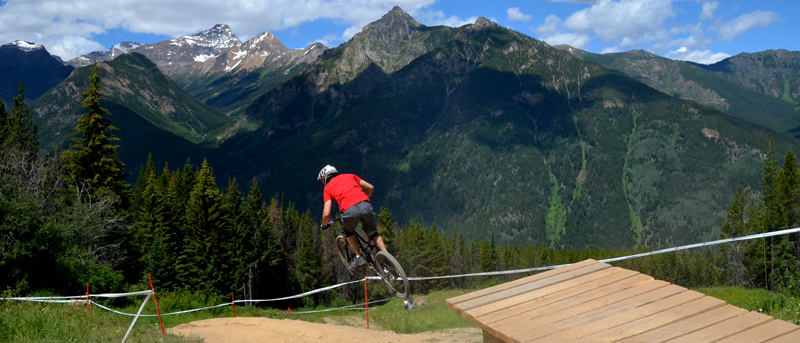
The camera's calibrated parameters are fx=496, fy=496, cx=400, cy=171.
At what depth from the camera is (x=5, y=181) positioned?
71.7 ft

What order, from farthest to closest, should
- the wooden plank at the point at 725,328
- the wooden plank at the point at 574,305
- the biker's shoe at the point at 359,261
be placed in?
the biker's shoe at the point at 359,261, the wooden plank at the point at 574,305, the wooden plank at the point at 725,328

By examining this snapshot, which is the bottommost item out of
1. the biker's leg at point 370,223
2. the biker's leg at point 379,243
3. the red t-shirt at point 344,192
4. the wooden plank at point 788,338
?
the wooden plank at point 788,338

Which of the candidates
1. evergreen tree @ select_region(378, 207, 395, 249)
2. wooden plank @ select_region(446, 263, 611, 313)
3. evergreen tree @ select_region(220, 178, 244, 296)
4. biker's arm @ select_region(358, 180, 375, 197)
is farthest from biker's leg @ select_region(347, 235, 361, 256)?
evergreen tree @ select_region(378, 207, 395, 249)

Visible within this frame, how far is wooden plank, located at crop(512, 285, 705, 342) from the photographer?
6.68 metres

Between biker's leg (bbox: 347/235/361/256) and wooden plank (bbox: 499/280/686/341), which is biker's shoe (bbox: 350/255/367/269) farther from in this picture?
wooden plank (bbox: 499/280/686/341)

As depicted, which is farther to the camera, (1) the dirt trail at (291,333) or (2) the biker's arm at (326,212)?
(1) the dirt trail at (291,333)

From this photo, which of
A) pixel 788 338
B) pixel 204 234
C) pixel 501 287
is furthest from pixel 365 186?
pixel 204 234

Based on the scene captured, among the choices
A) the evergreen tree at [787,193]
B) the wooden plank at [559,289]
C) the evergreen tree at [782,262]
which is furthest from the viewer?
the evergreen tree at [787,193]

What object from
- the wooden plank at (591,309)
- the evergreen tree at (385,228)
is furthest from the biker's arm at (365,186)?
the evergreen tree at (385,228)

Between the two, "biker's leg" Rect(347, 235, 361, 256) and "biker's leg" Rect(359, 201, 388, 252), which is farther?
"biker's leg" Rect(347, 235, 361, 256)

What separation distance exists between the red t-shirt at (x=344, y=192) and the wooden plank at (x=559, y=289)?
3582 millimetres

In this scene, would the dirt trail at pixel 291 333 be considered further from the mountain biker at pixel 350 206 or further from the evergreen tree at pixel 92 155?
the evergreen tree at pixel 92 155

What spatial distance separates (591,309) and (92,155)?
41249mm

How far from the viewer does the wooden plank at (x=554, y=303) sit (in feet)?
24.8
